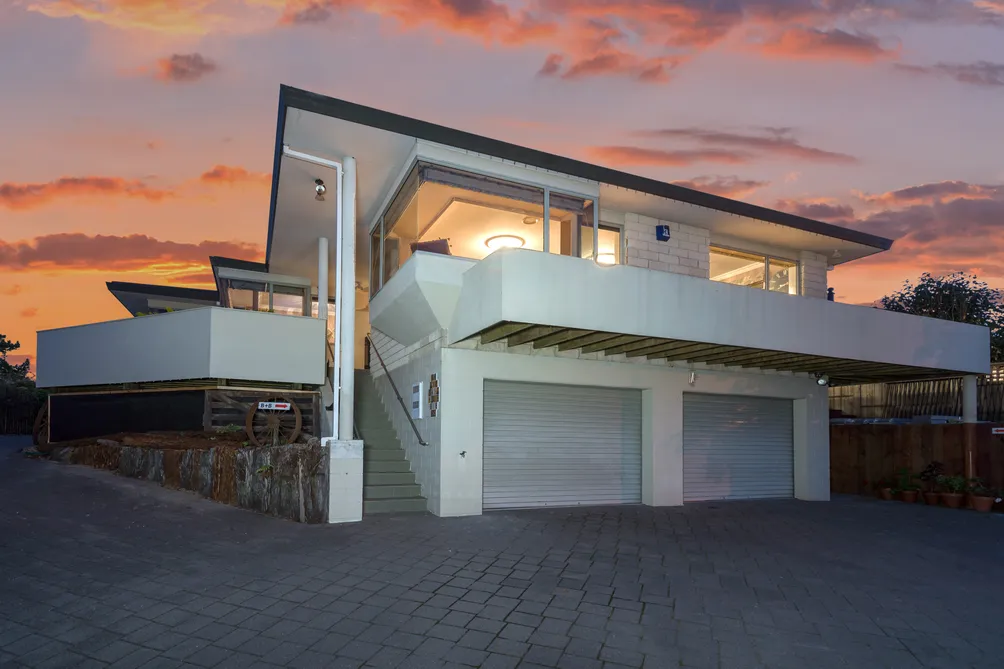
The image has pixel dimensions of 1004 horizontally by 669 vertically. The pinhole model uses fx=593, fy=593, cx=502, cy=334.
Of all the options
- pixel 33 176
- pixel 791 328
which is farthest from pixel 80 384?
pixel 791 328

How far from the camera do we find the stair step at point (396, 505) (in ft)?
28.6

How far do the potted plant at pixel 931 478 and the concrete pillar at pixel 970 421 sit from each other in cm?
49

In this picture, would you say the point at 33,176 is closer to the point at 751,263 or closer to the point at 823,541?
the point at 751,263

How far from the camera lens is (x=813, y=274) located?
13.8m

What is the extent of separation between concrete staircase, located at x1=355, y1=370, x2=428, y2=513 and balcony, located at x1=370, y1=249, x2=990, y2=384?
1846mm

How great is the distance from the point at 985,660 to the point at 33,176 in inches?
742

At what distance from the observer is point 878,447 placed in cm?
1399

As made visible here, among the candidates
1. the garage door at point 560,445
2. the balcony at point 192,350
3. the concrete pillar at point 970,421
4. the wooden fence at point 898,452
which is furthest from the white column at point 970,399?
the balcony at point 192,350

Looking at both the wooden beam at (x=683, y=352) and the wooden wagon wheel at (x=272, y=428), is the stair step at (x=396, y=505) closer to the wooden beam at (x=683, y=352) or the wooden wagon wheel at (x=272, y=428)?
the wooden wagon wheel at (x=272, y=428)

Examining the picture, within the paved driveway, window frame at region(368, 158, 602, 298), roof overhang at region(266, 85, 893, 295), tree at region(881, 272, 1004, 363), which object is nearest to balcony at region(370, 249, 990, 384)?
window frame at region(368, 158, 602, 298)

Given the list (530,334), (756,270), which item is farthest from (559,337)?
(756,270)

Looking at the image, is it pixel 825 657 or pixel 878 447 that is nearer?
pixel 825 657

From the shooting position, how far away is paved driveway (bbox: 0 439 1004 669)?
3889mm

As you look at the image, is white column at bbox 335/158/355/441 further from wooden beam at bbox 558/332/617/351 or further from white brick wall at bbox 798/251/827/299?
white brick wall at bbox 798/251/827/299
